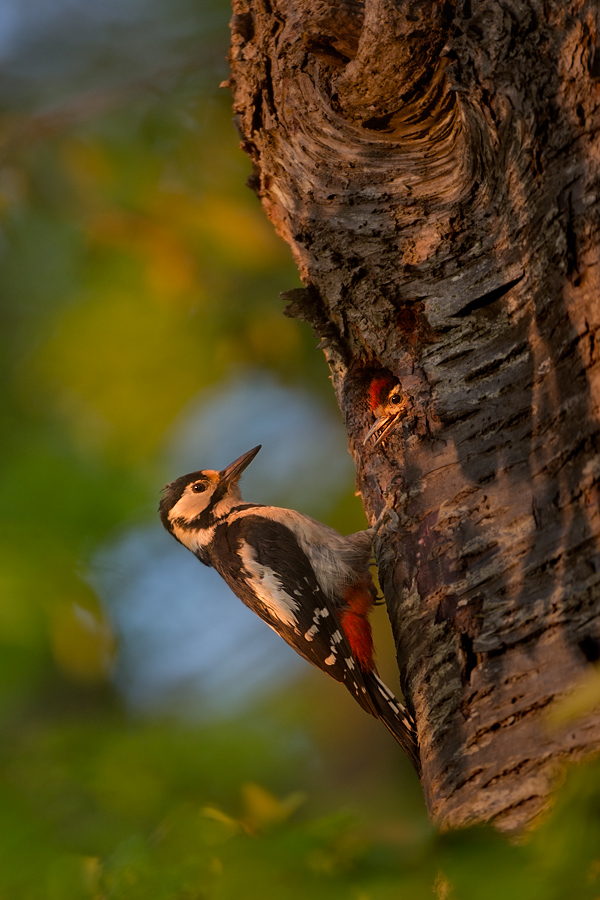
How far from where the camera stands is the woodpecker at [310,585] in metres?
3.52

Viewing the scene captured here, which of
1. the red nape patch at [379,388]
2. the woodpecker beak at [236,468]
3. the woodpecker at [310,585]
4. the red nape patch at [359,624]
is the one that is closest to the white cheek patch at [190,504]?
the woodpecker beak at [236,468]

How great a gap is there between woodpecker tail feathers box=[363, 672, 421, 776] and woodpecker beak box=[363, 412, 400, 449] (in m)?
0.99

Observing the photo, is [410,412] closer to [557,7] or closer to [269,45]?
[557,7]

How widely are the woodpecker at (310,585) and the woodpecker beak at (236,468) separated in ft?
1.15

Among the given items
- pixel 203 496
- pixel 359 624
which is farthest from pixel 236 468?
pixel 359 624

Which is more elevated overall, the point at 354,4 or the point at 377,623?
the point at 354,4

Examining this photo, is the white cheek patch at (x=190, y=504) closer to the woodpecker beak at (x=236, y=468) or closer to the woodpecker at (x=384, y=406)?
the woodpecker beak at (x=236, y=468)

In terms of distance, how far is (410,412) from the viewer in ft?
8.72

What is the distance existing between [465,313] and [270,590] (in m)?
1.91

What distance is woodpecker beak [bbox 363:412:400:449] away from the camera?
2.88 metres

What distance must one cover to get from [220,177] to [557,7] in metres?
3.02

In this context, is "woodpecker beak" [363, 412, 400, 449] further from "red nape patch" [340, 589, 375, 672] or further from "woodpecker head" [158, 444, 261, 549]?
"woodpecker head" [158, 444, 261, 549]

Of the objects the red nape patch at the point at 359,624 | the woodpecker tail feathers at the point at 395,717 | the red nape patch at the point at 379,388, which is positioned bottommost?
the woodpecker tail feathers at the point at 395,717

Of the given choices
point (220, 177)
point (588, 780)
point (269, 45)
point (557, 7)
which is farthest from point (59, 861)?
point (220, 177)
